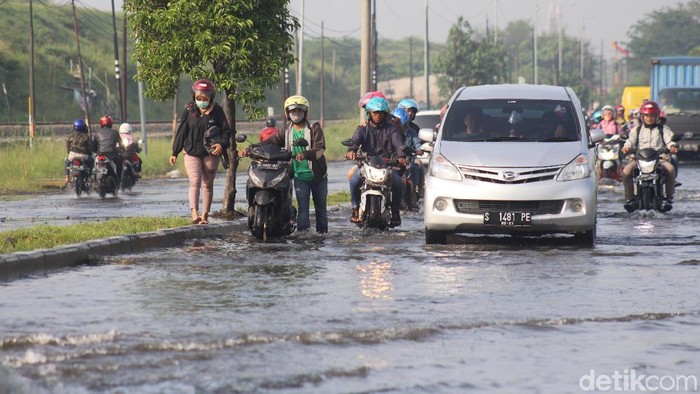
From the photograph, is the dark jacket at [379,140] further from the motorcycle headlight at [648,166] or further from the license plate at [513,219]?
the motorcycle headlight at [648,166]

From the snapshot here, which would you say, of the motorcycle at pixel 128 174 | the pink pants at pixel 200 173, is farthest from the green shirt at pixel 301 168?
the motorcycle at pixel 128 174

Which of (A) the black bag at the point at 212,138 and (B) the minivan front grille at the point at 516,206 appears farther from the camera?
(A) the black bag at the point at 212,138

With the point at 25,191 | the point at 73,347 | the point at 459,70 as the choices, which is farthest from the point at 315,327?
the point at 459,70

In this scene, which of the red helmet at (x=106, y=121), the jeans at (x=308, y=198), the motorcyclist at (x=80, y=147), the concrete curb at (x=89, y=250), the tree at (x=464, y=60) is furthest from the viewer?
the tree at (x=464, y=60)

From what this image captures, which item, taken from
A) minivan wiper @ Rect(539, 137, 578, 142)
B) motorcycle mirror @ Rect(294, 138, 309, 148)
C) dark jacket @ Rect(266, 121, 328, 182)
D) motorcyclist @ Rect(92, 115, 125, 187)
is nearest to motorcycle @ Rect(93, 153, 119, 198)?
motorcyclist @ Rect(92, 115, 125, 187)

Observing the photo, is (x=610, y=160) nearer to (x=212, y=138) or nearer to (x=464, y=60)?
(x=212, y=138)

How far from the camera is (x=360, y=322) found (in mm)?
9508

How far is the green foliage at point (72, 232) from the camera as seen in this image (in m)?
14.0

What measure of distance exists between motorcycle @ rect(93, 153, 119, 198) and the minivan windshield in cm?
1234

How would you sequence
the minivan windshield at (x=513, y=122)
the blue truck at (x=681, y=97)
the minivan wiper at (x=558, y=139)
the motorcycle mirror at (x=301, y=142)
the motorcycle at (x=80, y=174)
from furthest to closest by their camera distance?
the blue truck at (x=681, y=97)
the motorcycle at (x=80, y=174)
the motorcycle mirror at (x=301, y=142)
the minivan windshield at (x=513, y=122)
the minivan wiper at (x=558, y=139)

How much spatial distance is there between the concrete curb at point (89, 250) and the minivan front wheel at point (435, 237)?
2744mm

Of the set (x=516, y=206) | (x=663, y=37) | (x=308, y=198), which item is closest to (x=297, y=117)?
(x=308, y=198)

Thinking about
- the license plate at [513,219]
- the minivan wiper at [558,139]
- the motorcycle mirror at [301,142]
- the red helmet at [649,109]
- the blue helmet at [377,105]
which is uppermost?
the blue helmet at [377,105]

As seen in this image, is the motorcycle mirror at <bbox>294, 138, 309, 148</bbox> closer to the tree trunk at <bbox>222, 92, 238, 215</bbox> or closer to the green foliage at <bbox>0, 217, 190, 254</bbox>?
the green foliage at <bbox>0, 217, 190, 254</bbox>
